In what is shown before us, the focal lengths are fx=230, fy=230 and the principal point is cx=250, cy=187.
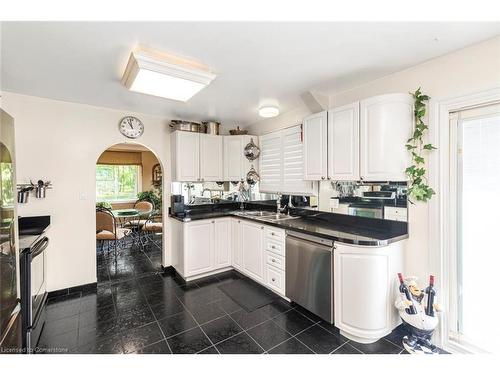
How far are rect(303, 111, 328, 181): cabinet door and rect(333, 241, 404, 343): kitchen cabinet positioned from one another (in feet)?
2.85

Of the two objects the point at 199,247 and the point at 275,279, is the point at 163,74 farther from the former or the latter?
the point at 275,279

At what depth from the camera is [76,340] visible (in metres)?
1.96

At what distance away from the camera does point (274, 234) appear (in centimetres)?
270

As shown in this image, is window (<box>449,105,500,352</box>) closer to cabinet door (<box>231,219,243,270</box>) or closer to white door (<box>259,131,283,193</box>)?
white door (<box>259,131,283,193</box>)

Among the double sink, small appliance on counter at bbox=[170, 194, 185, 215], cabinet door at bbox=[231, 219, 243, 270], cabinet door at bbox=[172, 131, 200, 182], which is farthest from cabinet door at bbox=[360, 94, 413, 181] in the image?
small appliance on counter at bbox=[170, 194, 185, 215]

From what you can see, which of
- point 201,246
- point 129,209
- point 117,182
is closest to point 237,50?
point 201,246

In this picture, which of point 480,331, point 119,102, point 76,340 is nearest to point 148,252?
point 76,340

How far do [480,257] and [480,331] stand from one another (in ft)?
1.86

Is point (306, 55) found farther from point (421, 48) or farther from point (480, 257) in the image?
point (480, 257)

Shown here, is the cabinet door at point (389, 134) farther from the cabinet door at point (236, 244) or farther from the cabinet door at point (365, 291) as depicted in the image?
the cabinet door at point (236, 244)

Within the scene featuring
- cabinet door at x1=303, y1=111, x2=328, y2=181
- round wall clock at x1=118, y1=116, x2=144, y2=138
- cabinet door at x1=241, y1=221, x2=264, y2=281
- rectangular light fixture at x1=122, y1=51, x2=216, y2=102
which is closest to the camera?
rectangular light fixture at x1=122, y1=51, x2=216, y2=102

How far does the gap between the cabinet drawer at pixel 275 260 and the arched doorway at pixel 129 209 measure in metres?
1.93

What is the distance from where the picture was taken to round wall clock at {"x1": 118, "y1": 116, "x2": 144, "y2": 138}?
3.14 m

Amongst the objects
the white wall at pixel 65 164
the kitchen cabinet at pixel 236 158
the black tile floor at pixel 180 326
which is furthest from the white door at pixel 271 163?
the white wall at pixel 65 164
